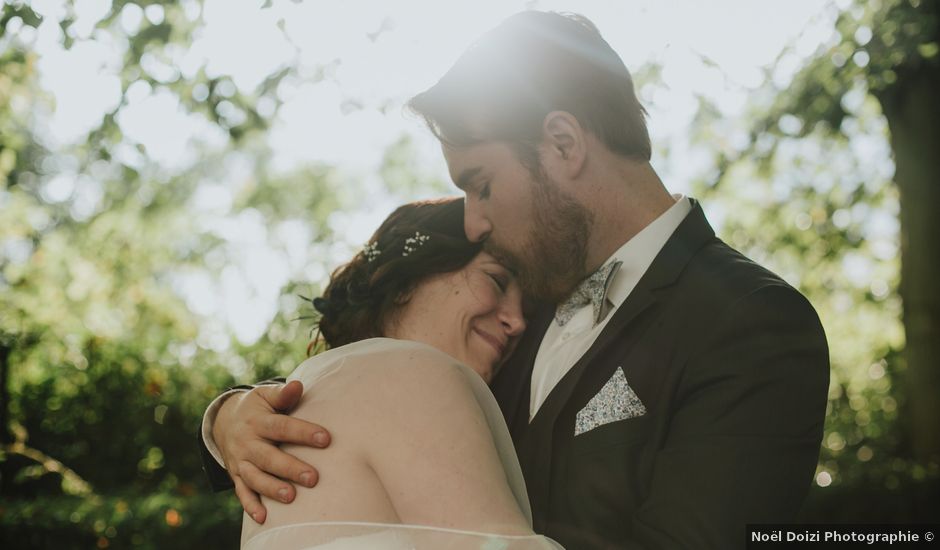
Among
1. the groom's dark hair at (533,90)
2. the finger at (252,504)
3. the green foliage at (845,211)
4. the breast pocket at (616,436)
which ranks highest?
the groom's dark hair at (533,90)

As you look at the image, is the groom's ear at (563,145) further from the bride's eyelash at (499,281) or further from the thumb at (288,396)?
the thumb at (288,396)

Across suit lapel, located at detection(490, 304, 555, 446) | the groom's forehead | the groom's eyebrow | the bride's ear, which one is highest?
the groom's forehead

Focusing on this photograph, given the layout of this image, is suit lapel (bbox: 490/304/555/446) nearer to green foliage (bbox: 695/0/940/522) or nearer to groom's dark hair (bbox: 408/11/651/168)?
groom's dark hair (bbox: 408/11/651/168)

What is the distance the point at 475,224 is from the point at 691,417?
1.19m

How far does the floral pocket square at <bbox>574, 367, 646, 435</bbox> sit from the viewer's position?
100 inches

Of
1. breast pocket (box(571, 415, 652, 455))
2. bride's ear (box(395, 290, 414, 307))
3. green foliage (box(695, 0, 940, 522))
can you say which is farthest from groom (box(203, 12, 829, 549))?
green foliage (box(695, 0, 940, 522))

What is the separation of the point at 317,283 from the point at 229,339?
12.3ft

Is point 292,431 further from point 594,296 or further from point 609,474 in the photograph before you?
point 594,296

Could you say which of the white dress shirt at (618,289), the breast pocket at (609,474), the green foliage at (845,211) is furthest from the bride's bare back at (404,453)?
the green foliage at (845,211)

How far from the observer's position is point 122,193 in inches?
509

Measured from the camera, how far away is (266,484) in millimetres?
2160

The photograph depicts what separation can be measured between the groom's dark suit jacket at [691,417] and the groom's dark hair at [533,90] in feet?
2.16

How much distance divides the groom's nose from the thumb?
1148 millimetres

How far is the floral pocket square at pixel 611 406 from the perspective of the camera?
100 inches
